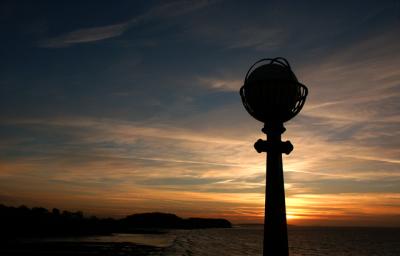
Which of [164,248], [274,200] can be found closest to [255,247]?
[164,248]

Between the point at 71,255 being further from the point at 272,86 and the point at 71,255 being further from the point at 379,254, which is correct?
Answer: the point at 379,254

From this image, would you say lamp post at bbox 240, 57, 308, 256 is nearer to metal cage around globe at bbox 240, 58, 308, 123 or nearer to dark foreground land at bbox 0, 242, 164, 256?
metal cage around globe at bbox 240, 58, 308, 123

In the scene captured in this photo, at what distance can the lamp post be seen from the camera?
9422mm

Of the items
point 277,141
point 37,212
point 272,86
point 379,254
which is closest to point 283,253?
point 277,141

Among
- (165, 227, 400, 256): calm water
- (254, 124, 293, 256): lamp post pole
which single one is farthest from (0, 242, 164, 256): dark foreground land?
(254, 124, 293, 256): lamp post pole

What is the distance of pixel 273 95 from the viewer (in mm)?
10109

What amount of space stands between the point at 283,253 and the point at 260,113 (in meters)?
3.51

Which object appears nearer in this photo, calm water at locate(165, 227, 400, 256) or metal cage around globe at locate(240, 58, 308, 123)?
metal cage around globe at locate(240, 58, 308, 123)

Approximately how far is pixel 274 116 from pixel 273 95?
550mm

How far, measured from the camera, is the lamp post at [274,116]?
371 inches

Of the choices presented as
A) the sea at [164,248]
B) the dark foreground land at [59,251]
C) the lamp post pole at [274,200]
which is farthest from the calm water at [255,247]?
the lamp post pole at [274,200]

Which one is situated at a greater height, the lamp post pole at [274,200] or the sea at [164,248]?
the lamp post pole at [274,200]

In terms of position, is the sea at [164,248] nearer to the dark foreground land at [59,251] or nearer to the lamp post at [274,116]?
the dark foreground land at [59,251]

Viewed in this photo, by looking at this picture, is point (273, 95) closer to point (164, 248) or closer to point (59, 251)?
point (59, 251)
